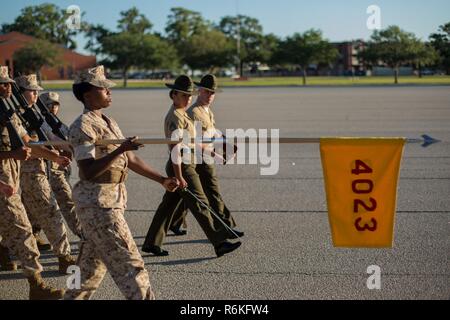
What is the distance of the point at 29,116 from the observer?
609 centimetres

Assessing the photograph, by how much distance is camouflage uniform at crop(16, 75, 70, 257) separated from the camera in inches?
237

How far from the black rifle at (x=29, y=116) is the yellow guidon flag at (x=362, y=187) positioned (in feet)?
9.21

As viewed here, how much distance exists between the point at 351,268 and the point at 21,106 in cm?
354

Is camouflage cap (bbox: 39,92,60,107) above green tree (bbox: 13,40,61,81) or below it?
below

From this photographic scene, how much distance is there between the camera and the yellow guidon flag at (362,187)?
15.9 feet

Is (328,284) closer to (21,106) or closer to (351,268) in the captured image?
(351,268)

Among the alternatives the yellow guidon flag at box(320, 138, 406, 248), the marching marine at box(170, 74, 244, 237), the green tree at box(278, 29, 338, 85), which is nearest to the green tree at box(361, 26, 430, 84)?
the green tree at box(278, 29, 338, 85)

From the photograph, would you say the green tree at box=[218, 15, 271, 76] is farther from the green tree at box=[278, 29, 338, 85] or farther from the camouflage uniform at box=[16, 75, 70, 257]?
the camouflage uniform at box=[16, 75, 70, 257]

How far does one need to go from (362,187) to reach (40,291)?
272 cm

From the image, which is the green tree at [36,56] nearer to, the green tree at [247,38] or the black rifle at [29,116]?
the green tree at [247,38]

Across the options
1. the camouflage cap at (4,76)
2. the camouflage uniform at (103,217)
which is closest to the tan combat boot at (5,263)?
the camouflage cap at (4,76)

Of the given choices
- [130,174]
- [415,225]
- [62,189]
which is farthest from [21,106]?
[130,174]

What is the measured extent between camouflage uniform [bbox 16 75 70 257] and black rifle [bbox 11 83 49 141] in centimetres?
27

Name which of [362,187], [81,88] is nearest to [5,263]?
[81,88]
